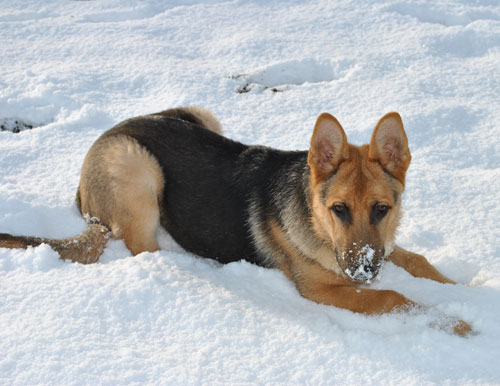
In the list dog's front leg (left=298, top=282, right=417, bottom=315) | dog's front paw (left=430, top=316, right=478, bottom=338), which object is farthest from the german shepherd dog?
dog's front paw (left=430, top=316, right=478, bottom=338)

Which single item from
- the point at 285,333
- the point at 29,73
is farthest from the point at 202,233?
the point at 29,73

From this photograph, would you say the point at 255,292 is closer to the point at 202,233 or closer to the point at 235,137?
the point at 202,233

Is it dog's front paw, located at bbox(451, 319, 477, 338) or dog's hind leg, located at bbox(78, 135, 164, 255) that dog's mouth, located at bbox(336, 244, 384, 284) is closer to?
dog's front paw, located at bbox(451, 319, 477, 338)

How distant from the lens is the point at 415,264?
4359mm

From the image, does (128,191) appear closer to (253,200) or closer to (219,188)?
(219,188)

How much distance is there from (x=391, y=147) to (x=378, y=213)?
1.81 ft

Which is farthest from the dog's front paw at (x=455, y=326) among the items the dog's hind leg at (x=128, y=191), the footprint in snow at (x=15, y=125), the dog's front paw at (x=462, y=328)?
the footprint in snow at (x=15, y=125)

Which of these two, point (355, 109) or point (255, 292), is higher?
point (355, 109)

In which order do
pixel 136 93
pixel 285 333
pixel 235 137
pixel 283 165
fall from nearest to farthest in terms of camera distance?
pixel 285 333 → pixel 283 165 → pixel 235 137 → pixel 136 93

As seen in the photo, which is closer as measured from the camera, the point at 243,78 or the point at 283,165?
the point at 283,165

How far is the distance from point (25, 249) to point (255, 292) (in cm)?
192

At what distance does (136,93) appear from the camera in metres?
7.22

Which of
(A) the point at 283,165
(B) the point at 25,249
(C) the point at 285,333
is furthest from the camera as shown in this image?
(A) the point at 283,165

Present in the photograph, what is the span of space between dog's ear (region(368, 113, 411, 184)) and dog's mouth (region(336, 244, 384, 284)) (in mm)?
724
